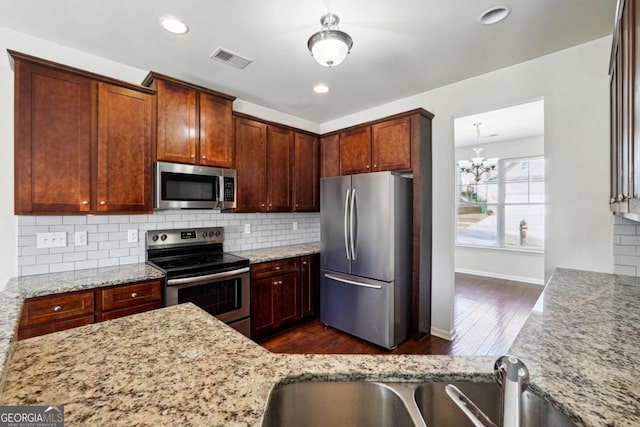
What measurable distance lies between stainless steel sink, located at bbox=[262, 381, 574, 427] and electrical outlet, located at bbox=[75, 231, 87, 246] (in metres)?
2.37

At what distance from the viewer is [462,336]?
10.0 feet

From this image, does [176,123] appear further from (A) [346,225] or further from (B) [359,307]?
(B) [359,307]

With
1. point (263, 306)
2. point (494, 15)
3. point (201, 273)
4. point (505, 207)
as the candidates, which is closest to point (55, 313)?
point (201, 273)

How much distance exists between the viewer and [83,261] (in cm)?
229

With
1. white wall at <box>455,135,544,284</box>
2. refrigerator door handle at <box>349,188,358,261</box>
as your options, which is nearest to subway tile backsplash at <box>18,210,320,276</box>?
refrigerator door handle at <box>349,188,358,261</box>

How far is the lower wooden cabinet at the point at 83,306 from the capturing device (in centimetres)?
172

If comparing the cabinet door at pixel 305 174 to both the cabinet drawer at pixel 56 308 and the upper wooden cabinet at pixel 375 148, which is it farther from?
the cabinet drawer at pixel 56 308

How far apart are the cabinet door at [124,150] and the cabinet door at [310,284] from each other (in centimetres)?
174

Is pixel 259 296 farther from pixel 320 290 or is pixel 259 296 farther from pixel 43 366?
pixel 43 366

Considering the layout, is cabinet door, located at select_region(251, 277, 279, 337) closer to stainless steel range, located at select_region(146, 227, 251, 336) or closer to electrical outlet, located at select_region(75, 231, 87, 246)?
stainless steel range, located at select_region(146, 227, 251, 336)

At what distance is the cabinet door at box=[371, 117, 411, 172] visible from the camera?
9.66 feet

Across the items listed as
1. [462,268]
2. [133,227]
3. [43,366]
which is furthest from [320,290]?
[462,268]

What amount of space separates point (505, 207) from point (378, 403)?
5.91 m

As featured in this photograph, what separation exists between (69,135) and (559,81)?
384 centimetres
